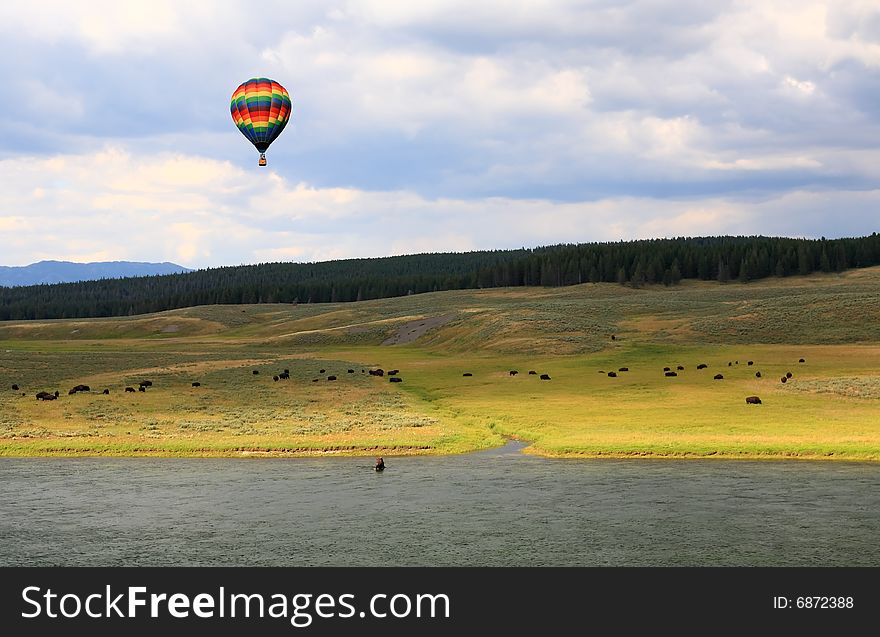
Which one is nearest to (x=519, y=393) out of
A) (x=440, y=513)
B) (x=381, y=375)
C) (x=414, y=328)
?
(x=381, y=375)

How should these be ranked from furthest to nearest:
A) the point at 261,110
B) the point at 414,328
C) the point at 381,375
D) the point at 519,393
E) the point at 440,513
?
the point at 414,328 < the point at 261,110 < the point at 381,375 < the point at 519,393 < the point at 440,513

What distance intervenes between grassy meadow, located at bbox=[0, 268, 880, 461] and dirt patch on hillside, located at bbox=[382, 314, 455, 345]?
10.9 feet

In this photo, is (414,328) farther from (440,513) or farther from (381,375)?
(440,513)

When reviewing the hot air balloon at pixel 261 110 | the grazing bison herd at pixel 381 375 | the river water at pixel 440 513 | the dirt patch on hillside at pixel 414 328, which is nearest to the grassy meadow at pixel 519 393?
the grazing bison herd at pixel 381 375

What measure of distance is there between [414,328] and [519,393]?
80806mm

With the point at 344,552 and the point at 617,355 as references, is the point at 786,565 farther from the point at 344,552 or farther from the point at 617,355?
the point at 617,355

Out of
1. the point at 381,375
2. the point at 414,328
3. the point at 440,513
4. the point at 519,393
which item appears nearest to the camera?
the point at 440,513

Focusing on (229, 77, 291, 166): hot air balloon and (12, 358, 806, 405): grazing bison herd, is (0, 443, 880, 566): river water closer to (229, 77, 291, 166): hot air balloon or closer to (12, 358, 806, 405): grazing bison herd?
(12, 358, 806, 405): grazing bison herd

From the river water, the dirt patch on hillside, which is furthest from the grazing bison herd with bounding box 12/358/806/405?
the dirt patch on hillside

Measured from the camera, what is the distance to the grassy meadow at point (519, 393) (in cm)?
4891

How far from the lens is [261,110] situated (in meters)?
95.9

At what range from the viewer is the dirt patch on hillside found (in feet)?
483
